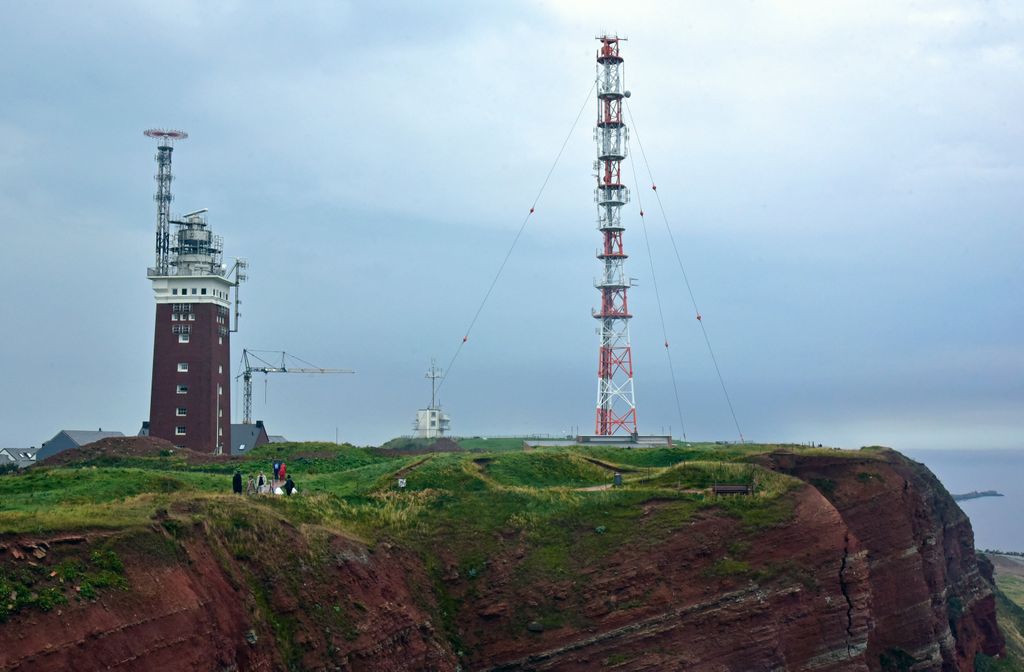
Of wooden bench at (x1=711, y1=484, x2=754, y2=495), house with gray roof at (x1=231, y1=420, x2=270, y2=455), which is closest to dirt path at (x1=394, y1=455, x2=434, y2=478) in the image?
wooden bench at (x1=711, y1=484, x2=754, y2=495)

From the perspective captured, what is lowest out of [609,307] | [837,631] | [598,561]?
[837,631]

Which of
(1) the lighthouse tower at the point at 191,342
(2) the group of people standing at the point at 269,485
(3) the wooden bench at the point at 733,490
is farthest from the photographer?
(1) the lighthouse tower at the point at 191,342

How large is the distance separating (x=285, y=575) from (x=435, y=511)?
36.5 ft

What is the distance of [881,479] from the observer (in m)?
58.2

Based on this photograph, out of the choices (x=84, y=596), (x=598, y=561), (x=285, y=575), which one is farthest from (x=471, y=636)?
(x=84, y=596)

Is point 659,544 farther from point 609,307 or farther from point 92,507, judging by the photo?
point 609,307

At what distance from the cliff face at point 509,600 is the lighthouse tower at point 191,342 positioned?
1625 inches

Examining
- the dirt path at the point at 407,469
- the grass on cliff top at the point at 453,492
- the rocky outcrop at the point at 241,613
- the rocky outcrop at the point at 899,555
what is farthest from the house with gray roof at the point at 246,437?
the rocky outcrop at the point at 241,613

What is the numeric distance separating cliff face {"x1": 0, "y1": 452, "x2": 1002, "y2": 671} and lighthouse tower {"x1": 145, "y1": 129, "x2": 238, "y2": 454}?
41.3 metres

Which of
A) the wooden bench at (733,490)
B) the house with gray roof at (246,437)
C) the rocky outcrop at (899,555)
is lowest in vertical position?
the rocky outcrop at (899,555)

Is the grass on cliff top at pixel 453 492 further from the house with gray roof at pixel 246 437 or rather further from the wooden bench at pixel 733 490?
the house with gray roof at pixel 246 437

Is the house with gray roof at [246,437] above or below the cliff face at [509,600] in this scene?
above

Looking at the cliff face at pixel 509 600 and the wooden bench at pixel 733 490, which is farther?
the wooden bench at pixel 733 490

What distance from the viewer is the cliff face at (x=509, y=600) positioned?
102 feet
